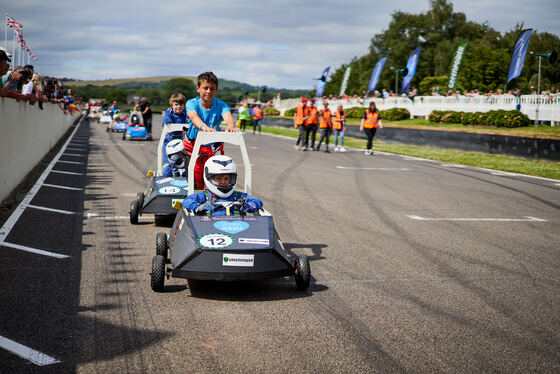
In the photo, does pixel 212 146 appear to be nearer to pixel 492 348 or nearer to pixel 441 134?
pixel 492 348

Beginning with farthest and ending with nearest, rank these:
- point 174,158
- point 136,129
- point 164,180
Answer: point 136,129 → point 174,158 → point 164,180

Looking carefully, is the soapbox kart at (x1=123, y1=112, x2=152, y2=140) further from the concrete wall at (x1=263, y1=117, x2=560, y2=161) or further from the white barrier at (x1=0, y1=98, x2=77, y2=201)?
the concrete wall at (x1=263, y1=117, x2=560, y2=161)

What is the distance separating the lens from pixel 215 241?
16.5ft

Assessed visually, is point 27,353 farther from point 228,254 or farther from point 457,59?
point 457,59

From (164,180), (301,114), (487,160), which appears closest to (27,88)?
(164,180)

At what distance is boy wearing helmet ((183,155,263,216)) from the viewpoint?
228 inches

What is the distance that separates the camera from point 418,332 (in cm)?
432

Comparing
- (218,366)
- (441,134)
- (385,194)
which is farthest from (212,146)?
(441,134)

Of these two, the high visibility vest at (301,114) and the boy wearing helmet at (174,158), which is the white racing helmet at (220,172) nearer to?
the boy wearing helmet at (174,158)

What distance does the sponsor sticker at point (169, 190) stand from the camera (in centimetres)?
794

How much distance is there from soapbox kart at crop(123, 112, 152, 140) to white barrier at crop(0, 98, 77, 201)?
30.1 feet

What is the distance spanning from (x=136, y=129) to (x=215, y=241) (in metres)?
22.1

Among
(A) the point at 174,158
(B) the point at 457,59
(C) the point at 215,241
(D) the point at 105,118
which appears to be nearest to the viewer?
(C) the point at 215,241

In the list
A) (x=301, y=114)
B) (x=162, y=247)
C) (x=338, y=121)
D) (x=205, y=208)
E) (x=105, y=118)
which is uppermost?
(x=301, y=114)
